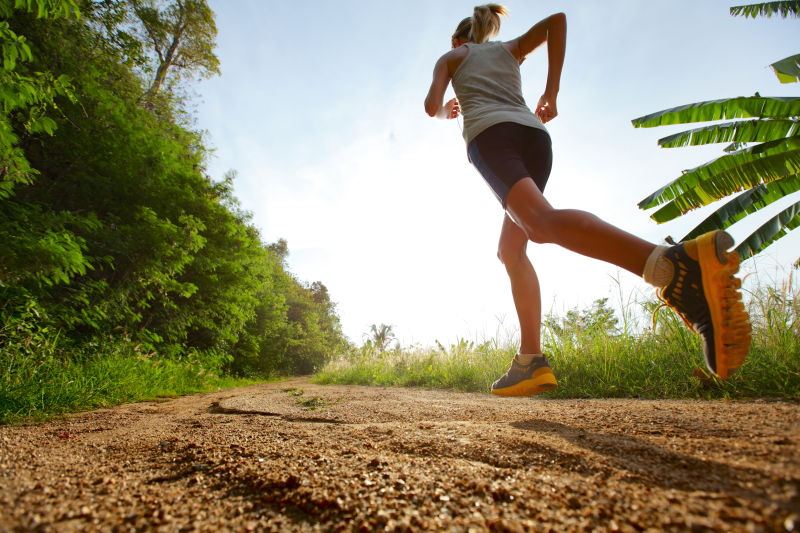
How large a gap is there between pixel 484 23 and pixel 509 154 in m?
1.22

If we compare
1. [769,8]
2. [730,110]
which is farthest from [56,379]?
[769,8]

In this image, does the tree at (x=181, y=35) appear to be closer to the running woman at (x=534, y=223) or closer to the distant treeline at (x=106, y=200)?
the distant treeline at (x=106, y=200)

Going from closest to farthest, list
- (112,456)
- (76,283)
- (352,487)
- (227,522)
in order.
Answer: (227,522) → (352,487) → (112,456) → (76,283)

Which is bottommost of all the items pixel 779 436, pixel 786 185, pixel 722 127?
pixel 779 436

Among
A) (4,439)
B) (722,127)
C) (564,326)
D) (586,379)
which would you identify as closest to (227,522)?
(4,439)

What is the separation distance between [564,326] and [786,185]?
299 cm

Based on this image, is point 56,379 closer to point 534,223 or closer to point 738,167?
point 534,223

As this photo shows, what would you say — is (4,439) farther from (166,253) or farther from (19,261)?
(166,253)

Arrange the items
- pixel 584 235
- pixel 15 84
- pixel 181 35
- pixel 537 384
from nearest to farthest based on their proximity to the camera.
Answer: pixel 584 235 < pixel 537 384 < pixel 15 84 < pixel 181 35

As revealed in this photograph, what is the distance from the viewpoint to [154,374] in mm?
4742

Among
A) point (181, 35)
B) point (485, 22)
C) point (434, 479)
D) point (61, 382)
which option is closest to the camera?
point (434, 479)

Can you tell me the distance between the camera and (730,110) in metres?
3.59

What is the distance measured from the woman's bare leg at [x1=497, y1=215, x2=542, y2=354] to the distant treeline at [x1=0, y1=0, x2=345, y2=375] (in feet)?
11.8

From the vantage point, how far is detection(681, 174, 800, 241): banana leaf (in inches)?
149
